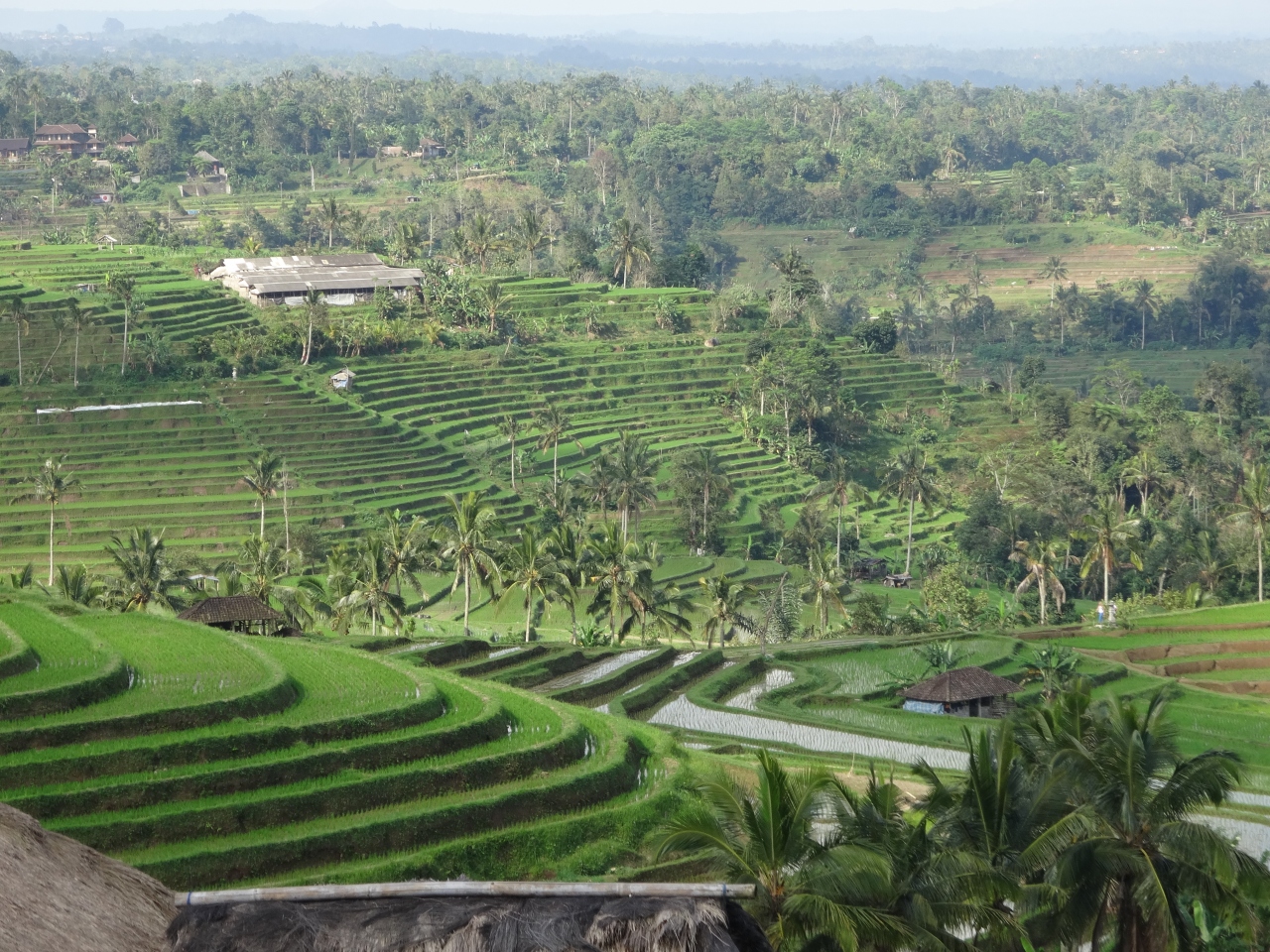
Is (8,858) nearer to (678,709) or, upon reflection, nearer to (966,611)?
(678,709)

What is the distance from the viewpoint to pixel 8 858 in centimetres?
1173

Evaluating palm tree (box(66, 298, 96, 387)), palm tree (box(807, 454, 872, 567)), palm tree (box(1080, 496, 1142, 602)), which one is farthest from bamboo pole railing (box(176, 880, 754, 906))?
palm tree (box(66, 298, 96, 387))

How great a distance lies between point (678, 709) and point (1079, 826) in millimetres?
17907

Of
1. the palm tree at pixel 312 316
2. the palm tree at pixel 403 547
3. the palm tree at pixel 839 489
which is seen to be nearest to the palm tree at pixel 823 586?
the palm tree at pixel 839 489

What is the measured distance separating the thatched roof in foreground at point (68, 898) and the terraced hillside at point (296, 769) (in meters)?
6.25

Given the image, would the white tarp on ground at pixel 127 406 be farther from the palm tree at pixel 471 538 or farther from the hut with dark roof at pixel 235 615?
the hut with dark roof at pixel 235 615

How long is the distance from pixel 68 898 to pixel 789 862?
680 centimetres

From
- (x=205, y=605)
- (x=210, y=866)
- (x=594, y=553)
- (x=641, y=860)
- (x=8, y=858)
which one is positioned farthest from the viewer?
(x=594, y=553)

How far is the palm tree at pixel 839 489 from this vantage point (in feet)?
196

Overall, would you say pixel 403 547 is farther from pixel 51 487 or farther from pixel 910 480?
pixel 910 480

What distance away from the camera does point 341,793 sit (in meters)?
21.1

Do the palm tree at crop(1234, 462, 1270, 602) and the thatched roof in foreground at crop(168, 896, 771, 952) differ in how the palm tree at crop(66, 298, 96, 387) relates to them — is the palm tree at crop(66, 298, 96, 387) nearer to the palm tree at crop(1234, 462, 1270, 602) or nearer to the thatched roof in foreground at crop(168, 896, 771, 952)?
the palm tree at crop(1234, 462, 1270, 602)

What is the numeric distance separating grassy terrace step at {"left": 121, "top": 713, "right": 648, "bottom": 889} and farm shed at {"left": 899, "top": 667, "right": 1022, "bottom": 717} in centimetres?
1179

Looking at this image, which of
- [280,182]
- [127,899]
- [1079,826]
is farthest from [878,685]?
[280,182]
